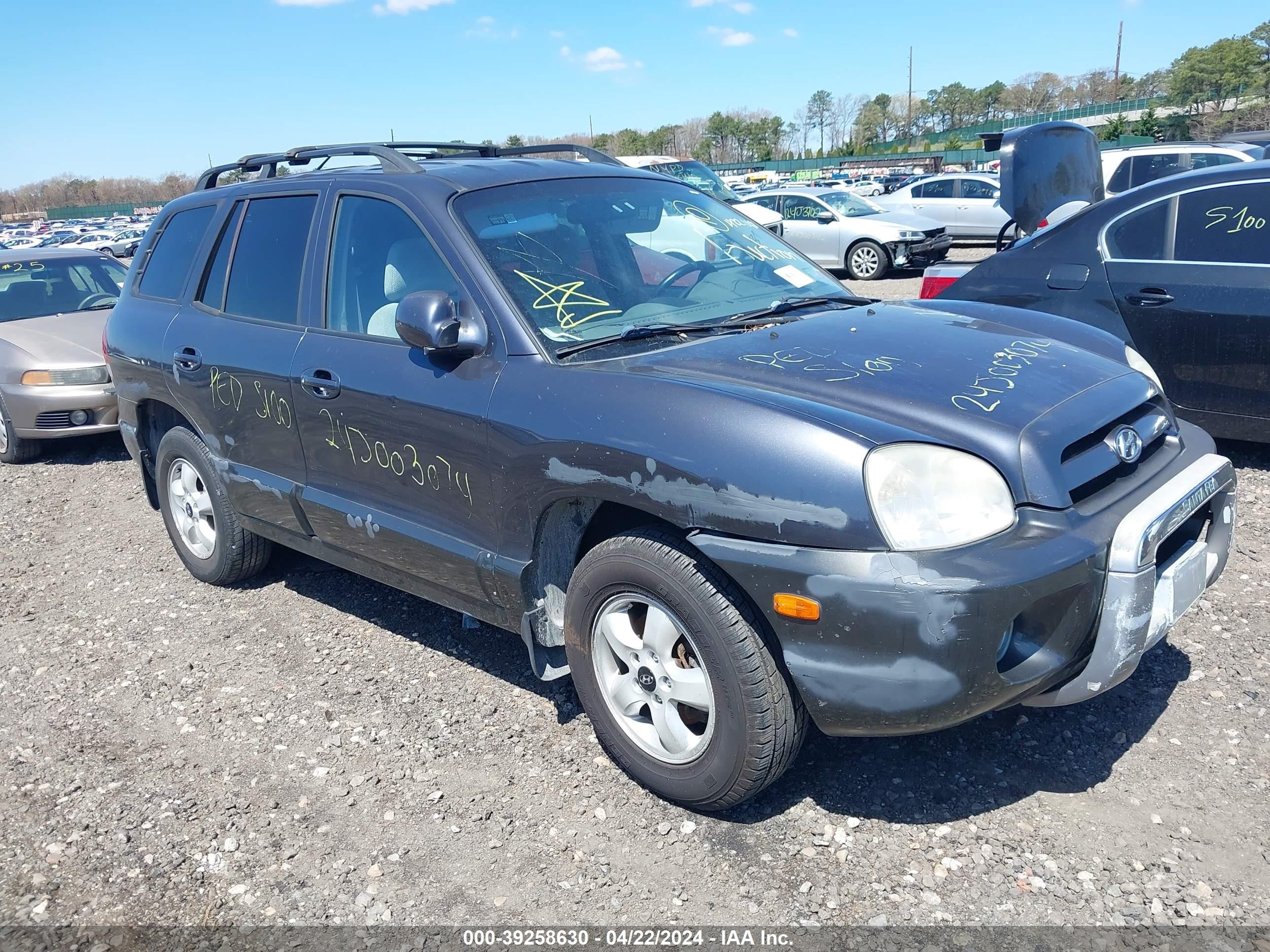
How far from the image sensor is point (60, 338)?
789cm

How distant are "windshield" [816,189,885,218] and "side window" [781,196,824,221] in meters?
0.21

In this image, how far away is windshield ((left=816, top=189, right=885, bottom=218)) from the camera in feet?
56.7

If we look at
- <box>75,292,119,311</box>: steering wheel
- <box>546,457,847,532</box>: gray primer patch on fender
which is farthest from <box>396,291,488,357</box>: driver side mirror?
<box>75,292,119,311</box>: steering wheel

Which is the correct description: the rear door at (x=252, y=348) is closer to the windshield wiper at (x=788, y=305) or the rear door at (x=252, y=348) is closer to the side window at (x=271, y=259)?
the side window at (x=271, y=259)

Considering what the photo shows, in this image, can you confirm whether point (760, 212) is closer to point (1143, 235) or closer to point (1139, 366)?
point (1143, 235)

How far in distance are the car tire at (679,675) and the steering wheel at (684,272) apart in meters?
1.09

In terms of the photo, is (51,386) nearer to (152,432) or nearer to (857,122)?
(152,432)

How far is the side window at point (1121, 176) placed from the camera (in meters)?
15.3

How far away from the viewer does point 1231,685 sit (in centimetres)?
343

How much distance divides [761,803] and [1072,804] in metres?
0.90

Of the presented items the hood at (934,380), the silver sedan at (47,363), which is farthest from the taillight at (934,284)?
the silver sedan at (47,363)

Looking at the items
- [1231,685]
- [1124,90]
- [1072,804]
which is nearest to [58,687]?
[1072,804]

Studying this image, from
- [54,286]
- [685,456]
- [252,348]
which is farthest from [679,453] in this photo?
[54,286]

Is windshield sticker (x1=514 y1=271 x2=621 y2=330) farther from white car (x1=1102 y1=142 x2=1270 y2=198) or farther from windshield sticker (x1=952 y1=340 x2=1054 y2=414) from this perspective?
white car (x1=1102 y1=142 x2=1270 y2=198)
